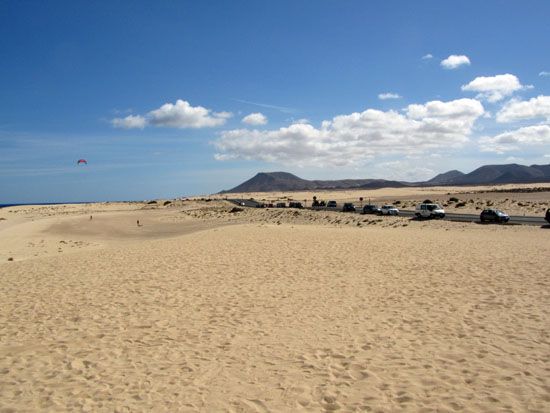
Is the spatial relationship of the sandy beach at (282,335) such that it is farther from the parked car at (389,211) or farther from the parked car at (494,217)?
the parked car at (389,211)

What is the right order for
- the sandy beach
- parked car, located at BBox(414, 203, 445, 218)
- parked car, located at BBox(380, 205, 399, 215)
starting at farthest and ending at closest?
parked car, located at BBox(380, 205, 399, 215) → parked car, located at BBox(414, 203, 445, 218) → the sandy beach

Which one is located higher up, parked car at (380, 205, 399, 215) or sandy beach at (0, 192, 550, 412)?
parked car at (380, 205, 399, 215)

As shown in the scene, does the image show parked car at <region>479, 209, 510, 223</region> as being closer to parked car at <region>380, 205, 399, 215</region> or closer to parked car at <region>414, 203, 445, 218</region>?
parked car at <region>414, 203, 445, 218</region>

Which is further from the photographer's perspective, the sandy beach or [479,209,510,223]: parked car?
[479,209,510,223]: parked car

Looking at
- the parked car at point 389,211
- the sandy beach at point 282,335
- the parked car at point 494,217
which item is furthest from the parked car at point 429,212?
the sandy beach at point 282,335

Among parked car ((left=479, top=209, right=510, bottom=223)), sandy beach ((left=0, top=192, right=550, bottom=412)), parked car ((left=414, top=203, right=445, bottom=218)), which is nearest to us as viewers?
sandy beach ((left=0, top=192, right=550, bottom=412))

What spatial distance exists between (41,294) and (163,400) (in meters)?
9.56

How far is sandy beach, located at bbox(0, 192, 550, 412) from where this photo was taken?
6480 mm

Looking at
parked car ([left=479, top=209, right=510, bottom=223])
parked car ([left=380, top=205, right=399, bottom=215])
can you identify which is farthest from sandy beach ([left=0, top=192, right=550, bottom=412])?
parked car ([left=380, top=205, right=399, bottom=215])

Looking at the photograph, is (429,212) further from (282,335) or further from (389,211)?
(282,335)

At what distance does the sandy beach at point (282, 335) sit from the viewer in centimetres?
648

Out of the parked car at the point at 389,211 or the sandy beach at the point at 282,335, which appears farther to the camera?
the parked car at the point at 389,211

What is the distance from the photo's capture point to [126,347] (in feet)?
28.9

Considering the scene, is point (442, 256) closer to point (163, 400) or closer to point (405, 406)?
point (405, 406)
